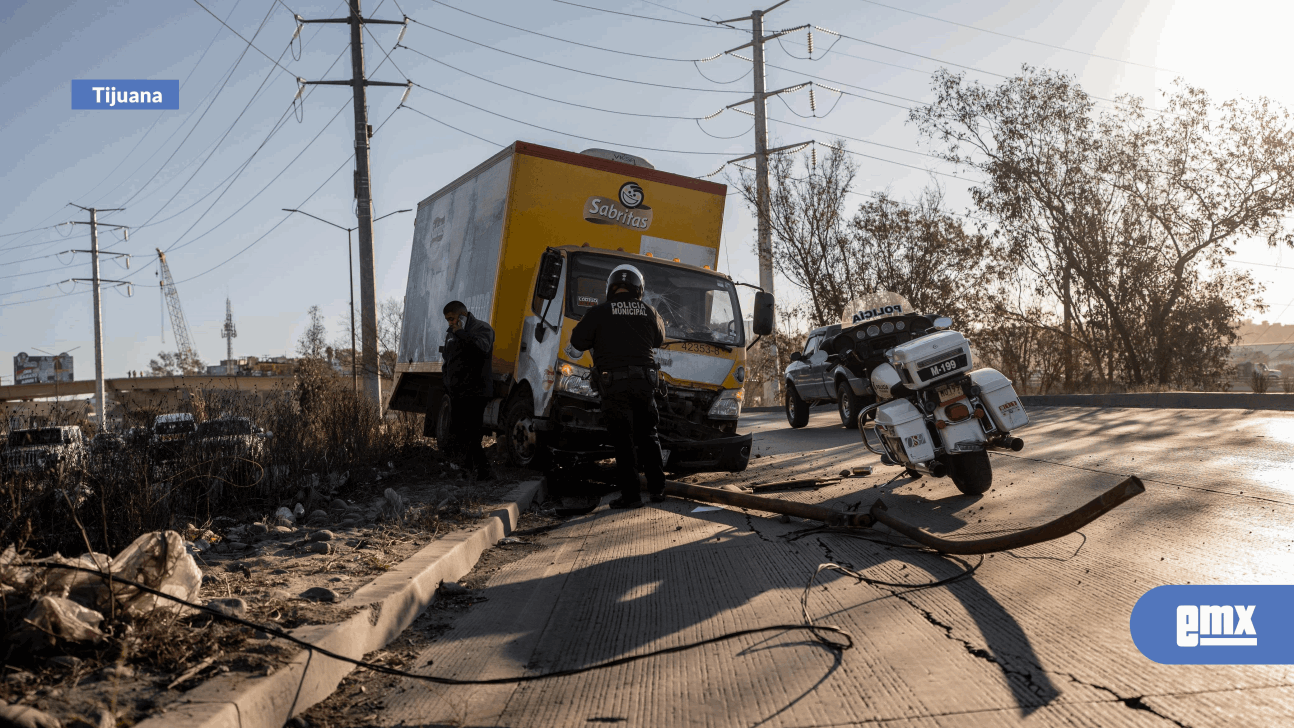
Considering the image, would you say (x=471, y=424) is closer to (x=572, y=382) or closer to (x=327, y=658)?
(x=572, y=382)

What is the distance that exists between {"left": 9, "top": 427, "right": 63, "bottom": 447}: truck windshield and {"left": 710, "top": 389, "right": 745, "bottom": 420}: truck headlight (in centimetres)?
570

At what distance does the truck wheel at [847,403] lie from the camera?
15211 millimetres

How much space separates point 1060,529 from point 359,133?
20045mm

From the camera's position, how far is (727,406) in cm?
947

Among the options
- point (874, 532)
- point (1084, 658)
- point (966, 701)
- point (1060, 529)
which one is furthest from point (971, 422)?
point (966, 701)

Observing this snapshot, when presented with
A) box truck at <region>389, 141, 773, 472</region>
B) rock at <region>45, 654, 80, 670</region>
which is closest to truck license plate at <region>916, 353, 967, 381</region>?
box truck at <region>389, 141, 773, 472</region>

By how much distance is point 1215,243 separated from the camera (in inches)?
956

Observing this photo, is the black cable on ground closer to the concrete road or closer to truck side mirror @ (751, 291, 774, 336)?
the concrete road

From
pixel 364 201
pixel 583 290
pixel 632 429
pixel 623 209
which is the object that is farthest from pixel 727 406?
pixel 364 201

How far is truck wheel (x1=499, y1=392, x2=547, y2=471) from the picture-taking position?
362 inches

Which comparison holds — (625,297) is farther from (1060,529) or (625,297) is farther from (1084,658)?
(1084,658)

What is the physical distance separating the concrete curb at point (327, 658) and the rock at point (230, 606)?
0.91ft

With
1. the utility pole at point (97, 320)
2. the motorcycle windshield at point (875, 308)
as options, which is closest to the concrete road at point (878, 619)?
the motorcycle windshield at point (875, 308)

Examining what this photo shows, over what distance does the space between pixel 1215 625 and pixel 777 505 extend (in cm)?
303
